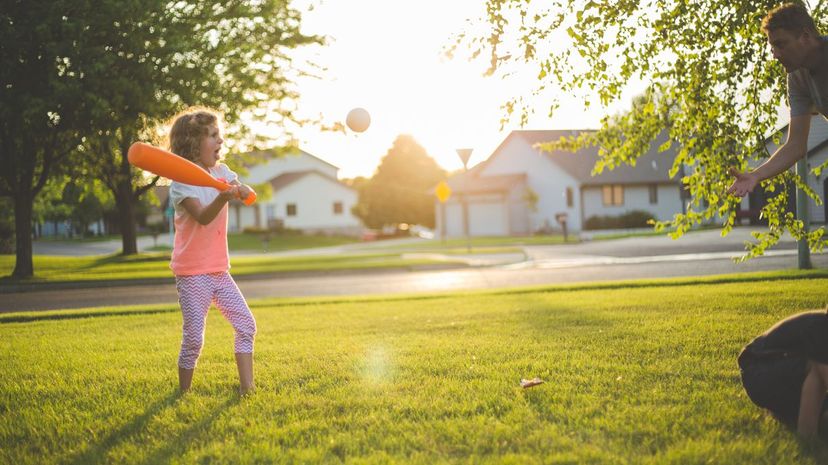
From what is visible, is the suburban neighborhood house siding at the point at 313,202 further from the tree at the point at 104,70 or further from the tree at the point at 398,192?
the tree at the point at 104,70

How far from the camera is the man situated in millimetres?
3412

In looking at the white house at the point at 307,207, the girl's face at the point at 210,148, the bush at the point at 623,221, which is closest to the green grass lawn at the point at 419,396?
the girl's face at the point at 210,148

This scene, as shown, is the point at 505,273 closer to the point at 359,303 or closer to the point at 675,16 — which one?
the point at 359,303

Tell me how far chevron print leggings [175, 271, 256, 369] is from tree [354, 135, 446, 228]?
210 ft

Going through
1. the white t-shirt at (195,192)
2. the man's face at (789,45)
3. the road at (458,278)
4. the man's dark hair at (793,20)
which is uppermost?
the man's dark hair at (793,20)

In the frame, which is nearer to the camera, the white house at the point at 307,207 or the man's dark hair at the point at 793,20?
the man's dark hair at the point at 793,20

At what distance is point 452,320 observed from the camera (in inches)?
335

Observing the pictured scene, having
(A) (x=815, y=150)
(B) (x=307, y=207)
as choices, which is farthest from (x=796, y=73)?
(B) (x=307, y=207)

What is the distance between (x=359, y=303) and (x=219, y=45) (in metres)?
10.2

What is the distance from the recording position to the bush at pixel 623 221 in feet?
153

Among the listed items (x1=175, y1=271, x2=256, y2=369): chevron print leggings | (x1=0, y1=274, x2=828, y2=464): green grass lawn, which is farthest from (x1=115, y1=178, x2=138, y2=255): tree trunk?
(x1=175, y1=271, x2=256, y2=369): chevron print leggings

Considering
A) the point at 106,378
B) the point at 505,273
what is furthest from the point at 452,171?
the point at 106,378

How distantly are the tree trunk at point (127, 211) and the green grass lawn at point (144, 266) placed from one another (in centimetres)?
205

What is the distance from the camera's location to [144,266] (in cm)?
2455
